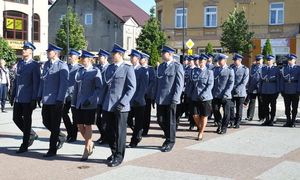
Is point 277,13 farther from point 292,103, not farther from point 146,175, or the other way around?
point 146,175

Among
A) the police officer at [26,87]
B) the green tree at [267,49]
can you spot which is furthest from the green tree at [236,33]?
the police officer at [26,87]

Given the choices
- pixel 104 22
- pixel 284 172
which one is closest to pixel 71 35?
pixel 104 22

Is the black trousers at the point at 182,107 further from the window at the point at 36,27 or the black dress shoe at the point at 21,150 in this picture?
the window at the point at 36,27

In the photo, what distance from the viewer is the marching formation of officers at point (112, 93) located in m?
8.38

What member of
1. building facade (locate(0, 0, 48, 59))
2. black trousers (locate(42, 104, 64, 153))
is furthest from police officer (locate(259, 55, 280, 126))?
building facade (locate(0, 0, 48, 59))

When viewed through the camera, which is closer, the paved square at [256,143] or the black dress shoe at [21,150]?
the black dress shoe at [21,150]

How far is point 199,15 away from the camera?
136 feet

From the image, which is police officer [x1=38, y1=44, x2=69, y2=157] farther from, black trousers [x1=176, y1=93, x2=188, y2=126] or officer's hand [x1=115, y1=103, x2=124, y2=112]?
black trousers [x1=176, y1=93, x2=188, y2=126]

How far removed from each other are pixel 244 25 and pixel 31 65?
97.1 feet

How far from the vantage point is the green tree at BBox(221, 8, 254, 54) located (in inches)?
1442

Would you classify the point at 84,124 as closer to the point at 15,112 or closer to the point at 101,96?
the point at 101,96

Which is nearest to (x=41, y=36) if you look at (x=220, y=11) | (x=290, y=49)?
(x=220, y=11)

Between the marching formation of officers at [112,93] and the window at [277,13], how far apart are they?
26888 millimetres

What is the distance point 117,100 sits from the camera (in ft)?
27.3
